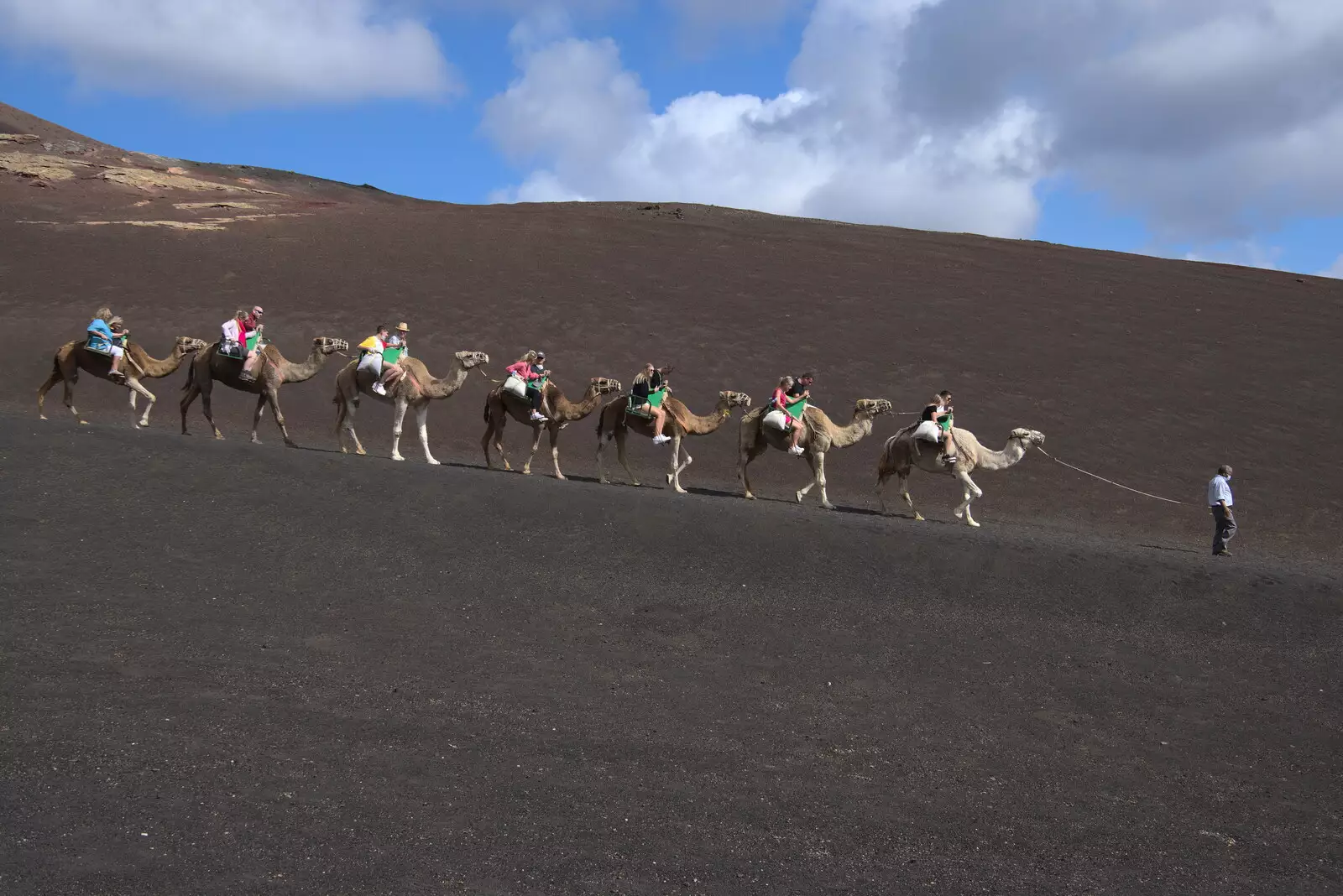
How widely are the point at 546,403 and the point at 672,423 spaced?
2029 millimetres

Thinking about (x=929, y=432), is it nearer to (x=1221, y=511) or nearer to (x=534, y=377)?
(x=1221, y=511)

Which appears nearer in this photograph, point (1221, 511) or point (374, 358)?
point (1221, 511)

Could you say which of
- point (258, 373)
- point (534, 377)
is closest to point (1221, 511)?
point (534, 377)

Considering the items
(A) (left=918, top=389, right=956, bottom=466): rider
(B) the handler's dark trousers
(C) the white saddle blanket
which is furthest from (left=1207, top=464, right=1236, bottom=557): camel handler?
(C) the white saddle blanket

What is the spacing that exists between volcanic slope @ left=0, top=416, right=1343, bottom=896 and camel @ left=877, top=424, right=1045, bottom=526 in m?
1.85

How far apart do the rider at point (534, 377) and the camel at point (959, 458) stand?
530 cm

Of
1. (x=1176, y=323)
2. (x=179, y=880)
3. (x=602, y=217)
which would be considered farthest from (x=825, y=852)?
(x=602, y=217)

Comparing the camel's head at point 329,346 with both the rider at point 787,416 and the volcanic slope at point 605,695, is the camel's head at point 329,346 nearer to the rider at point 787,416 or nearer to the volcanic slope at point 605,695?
the volcanic slope at point 605,695

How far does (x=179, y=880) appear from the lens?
19.4 ft

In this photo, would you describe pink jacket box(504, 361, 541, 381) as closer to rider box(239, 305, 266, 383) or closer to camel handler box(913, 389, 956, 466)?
rider box(239, 305, 266, 383)

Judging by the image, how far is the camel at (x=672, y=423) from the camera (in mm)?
18078

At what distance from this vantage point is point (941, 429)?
17.0 meters

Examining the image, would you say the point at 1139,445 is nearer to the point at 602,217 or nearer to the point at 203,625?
the point at 203,625

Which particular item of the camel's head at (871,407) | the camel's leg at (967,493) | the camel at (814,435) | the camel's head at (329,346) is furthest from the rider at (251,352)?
the camel's leg at (967,493)
